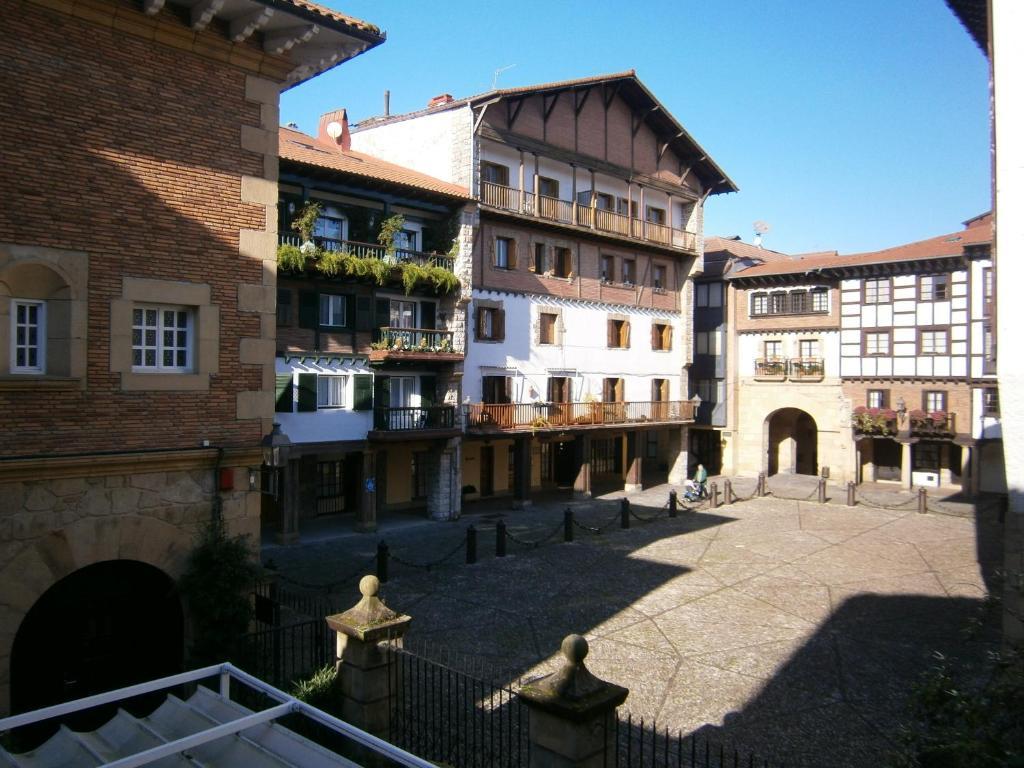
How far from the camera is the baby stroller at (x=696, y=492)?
97.3 ft

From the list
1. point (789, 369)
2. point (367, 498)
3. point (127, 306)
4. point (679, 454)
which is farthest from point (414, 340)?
point (789, 369)

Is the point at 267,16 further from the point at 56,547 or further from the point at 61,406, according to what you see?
the point at 56,547

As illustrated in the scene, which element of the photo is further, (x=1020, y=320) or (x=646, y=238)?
(x=646, y=238)

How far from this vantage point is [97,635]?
8.92m

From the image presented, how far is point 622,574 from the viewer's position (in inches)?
725

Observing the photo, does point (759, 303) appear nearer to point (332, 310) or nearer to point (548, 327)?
point (548, 327)

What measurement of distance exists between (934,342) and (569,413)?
16.8m

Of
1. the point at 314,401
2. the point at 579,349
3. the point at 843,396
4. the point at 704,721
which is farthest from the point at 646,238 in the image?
the point at 704,721

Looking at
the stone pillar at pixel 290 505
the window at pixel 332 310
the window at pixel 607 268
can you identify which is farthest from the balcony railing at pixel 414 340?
the window at pixel 607 268

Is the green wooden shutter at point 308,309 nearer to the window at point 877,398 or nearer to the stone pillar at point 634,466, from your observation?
the stone pillar at point 634,466

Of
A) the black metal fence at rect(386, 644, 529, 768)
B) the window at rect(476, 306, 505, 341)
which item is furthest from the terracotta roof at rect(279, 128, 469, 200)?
the black metal fence at rect(386, 644, 529, 768)

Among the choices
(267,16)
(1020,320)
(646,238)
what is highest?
(646,238)

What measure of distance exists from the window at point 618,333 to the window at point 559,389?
3154 millimetres

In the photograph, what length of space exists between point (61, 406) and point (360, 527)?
1639cm
